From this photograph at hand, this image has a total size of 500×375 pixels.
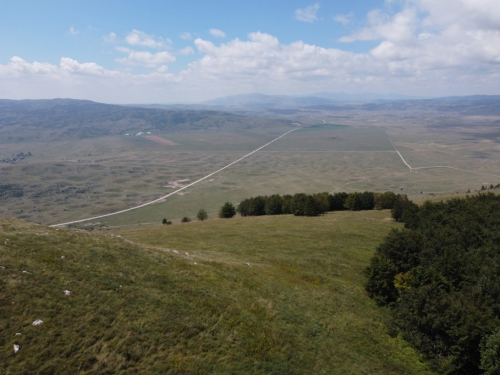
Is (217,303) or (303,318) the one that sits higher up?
(217,303)

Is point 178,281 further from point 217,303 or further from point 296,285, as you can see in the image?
point 296,285

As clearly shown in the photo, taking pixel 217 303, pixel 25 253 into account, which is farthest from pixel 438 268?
pixel 25 253

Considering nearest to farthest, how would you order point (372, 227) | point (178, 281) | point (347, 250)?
point (178, 281)
point (347, 250)
point (372, 227)

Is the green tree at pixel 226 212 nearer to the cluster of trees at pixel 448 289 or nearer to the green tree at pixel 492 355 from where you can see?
the cluster of trees at pixel 448 289

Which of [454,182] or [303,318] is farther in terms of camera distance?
[454,182]

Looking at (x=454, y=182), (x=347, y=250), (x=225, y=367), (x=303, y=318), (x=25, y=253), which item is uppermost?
(x=25, y=253)

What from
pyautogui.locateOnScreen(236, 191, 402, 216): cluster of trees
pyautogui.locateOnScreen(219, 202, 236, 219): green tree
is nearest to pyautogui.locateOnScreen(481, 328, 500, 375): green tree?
pyautogui.locateOnScreen(236, 191, 402, 216): cluster of trees

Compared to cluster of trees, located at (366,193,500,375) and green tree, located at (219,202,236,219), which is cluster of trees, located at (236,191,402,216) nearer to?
green tree, located at (219,202,236,219)

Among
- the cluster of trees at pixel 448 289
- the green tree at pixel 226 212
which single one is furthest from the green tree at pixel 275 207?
the cluster of trees at pixel 448 289
